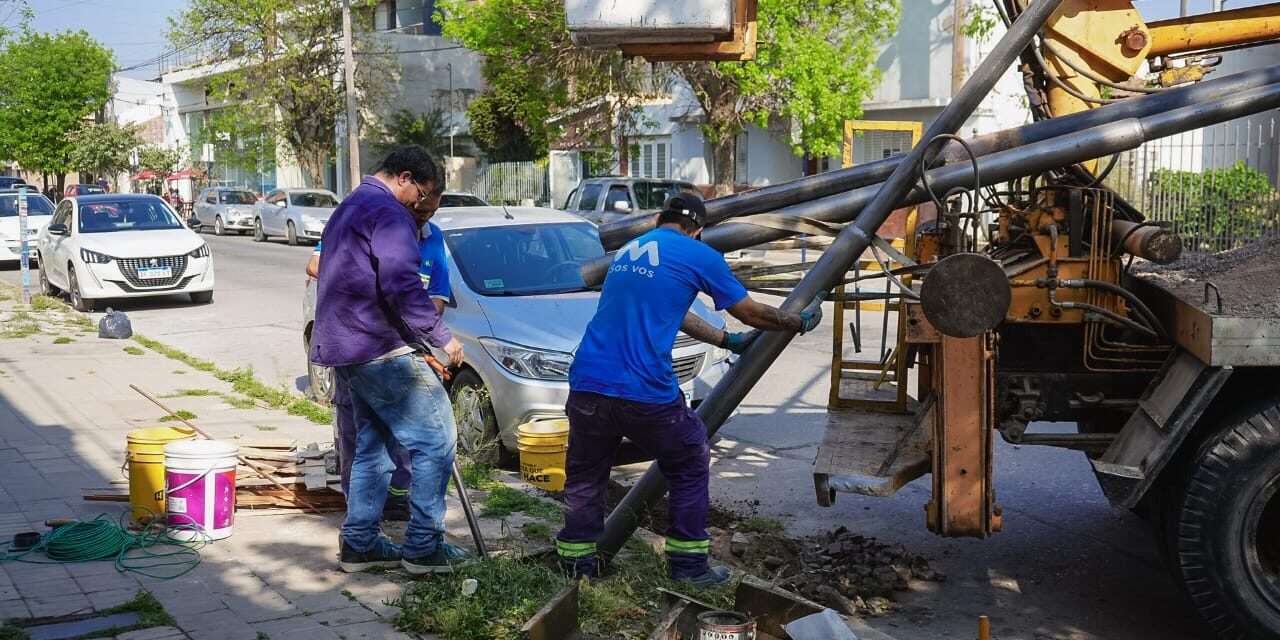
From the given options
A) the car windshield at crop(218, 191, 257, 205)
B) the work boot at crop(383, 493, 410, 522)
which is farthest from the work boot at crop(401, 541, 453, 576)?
the car windshield at crop(218, 191, 257, 205)

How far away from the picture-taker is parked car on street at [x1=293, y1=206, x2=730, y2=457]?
A: 7820mm

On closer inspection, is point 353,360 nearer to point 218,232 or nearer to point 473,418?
point 473,418

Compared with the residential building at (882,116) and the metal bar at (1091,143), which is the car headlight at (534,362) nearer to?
the metal bar at (1091,143)

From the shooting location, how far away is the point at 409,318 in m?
5.28

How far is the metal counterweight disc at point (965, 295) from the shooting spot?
4.71 m

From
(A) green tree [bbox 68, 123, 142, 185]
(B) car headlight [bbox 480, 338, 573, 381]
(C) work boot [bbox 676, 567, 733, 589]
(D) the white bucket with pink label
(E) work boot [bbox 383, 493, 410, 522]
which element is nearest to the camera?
(C) work boot [bbox 676, 567, 733, 589]

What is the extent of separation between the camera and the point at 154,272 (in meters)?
17.1

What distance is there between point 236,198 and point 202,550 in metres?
35.9

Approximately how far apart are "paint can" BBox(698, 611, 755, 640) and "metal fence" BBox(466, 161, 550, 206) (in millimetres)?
32726

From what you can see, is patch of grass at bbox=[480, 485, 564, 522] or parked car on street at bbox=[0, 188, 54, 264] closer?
patch of grass at bbox=[480, 485, 564, 522]

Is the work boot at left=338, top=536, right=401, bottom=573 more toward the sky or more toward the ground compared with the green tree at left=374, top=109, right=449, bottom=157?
more toward the ground

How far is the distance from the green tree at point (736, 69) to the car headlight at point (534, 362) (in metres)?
17.2

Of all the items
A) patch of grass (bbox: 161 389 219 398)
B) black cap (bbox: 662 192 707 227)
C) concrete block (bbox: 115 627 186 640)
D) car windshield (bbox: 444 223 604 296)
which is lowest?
concrete block (bbox: 115 627 186 640)

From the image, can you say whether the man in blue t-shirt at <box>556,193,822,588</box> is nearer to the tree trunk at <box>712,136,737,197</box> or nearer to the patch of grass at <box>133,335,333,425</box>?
the patch of grass at <box>133,335,333,425</box>
